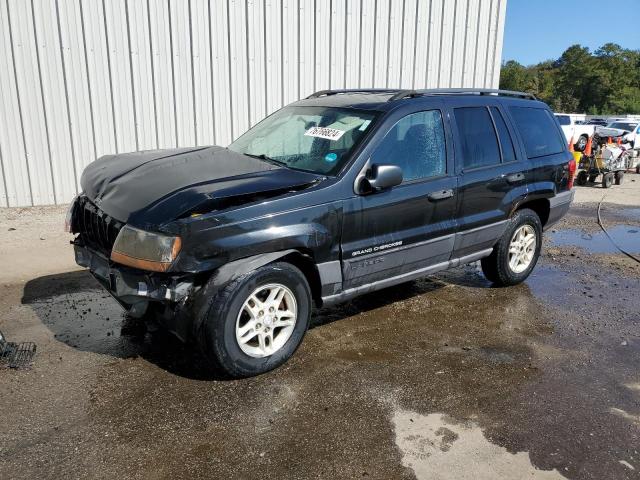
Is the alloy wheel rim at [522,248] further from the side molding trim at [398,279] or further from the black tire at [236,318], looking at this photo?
the black tire at [236,318]

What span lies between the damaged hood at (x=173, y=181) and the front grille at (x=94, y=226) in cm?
6

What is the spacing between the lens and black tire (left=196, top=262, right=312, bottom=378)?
3234 millimetres

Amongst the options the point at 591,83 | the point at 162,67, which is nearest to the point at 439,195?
the point at 162,67

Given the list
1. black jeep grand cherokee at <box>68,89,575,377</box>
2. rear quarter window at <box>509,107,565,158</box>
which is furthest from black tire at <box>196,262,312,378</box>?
rear quarter window at <box>509,107,565,158</box>

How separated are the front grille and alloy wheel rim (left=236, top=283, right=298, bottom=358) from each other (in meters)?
1.01

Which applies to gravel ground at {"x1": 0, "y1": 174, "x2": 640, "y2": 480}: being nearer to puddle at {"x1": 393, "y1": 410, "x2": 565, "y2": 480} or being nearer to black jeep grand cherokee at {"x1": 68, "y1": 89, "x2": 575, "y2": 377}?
puddle at {"x1": 393, "y1": 410, "x2": 565, "y2": 480}

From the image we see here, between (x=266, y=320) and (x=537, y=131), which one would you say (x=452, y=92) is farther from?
(x=266, y=320)

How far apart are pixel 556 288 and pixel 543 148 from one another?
1.50 meters

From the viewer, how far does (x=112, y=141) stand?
8602 mm

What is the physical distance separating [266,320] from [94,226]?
141 cm

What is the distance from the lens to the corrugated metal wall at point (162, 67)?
7.89 m

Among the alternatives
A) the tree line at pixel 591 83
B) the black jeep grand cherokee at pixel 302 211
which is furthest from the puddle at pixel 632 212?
the tree line at pixel 591 83

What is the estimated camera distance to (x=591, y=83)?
220 feet

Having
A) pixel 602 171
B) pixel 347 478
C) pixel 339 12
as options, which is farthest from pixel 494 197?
pixel 602 171
